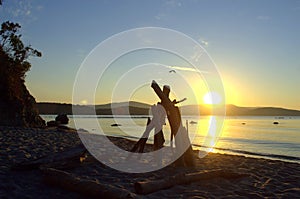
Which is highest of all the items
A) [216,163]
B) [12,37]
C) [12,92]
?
[12,37]

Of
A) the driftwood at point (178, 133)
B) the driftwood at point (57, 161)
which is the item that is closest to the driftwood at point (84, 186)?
the driftwood at point (57, 161)

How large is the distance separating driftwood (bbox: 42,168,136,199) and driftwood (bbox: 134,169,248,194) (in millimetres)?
432

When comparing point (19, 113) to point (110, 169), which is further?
point (19, 113)

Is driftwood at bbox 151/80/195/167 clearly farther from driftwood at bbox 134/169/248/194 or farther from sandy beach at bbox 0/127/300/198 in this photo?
driftwood at bbox 134/169/248/194

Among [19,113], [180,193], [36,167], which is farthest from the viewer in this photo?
[19,113]

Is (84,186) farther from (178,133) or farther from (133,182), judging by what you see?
(178,133)

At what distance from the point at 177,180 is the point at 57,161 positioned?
12.7 ft

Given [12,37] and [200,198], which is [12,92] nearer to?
[12,37]

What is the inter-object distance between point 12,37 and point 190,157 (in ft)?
100

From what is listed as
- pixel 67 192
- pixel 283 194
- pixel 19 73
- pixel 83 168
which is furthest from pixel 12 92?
pixel 283 194

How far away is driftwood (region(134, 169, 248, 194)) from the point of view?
7258 mm

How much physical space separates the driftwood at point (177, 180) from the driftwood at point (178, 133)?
2035 millimetres

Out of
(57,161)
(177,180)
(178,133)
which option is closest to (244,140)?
(178,133)

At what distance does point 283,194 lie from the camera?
7.80 m
